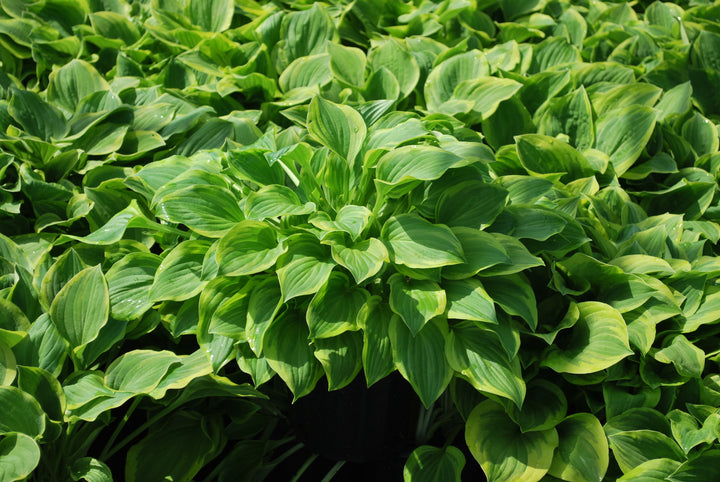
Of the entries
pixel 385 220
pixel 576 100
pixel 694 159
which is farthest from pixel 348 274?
pixel 694 159

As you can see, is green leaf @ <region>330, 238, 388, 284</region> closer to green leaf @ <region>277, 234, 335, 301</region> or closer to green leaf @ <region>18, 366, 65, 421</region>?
green leaf @ <region>277, 234, 335, 301</region>

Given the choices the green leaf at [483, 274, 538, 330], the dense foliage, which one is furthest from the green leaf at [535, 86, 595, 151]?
the green leaf at [483, 274, 538, 330]

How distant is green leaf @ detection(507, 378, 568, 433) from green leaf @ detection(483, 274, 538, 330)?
233 millimetres

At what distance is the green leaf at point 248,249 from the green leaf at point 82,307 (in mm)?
373

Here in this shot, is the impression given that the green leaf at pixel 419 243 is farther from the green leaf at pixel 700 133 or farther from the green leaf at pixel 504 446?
the green leaf at pixel 700 133

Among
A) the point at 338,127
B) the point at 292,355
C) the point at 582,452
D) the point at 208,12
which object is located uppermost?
the point at 338,127

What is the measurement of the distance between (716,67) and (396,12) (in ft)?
4.78

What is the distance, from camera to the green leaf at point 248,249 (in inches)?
69.3

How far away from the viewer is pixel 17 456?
155cm

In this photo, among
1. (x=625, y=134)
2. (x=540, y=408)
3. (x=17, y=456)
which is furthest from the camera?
(x=625, y=134)

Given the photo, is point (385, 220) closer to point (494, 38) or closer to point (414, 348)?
point (414, 348)

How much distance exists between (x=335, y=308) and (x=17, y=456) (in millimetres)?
790

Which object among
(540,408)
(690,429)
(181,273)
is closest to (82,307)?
(181,273)

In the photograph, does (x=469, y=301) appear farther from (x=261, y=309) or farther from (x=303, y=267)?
(x=261, y=309)
